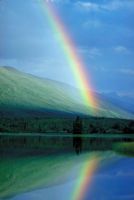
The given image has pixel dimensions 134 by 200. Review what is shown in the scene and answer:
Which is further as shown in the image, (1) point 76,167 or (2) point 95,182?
(1) point 76,167

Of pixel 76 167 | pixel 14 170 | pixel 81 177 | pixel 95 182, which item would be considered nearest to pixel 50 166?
pixel 76 167

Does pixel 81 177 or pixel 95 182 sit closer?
pixel 95 182

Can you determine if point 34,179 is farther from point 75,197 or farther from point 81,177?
point 75,197

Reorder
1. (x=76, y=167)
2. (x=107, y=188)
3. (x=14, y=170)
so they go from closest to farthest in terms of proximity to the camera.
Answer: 1. (x=107, y=188)
2. (x=14, y=170)
3. (x=76, y=167)

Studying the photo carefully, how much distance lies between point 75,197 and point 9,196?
4.23 metres

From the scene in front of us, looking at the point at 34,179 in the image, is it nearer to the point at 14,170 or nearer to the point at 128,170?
the point at 14,170

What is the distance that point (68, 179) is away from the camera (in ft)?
147

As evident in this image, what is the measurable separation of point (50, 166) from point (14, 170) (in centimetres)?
679

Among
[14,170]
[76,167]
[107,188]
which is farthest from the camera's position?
[76,167]

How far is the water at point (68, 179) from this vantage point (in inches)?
1374

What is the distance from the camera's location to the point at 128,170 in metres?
→ 51.8

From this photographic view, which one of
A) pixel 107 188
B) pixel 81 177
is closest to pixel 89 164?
pixel 81 177

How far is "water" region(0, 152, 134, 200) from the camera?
34.9m

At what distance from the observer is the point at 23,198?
32.9 m
